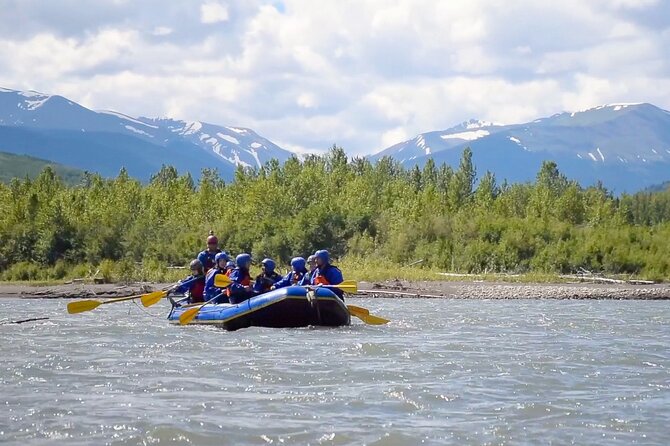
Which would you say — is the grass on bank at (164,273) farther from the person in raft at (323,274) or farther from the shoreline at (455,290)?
the person in raft at (323,274)

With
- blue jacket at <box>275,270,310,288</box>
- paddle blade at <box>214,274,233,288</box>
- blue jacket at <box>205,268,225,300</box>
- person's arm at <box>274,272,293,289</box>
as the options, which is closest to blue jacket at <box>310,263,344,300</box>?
blue jacket at <box>275,270,310,288</box>

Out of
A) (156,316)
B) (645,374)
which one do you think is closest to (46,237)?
(156,316)

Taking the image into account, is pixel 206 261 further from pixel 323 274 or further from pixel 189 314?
pixel 323 274

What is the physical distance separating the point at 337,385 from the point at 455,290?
1001 inches

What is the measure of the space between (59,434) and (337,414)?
3.04 metres

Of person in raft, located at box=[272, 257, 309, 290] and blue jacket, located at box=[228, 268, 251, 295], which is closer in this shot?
blue jacket, located at box=[228, 268, 251, 295]

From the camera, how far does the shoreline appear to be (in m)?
36.5

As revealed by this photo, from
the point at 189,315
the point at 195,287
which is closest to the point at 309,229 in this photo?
the point at 195,287

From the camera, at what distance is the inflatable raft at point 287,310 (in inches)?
789

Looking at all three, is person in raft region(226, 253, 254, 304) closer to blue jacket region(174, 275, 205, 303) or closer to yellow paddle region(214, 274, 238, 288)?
yellow paddle region(214, 274, 238, 288)

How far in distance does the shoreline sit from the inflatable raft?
1590 centimetres

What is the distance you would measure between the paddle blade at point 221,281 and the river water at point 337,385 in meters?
1.01

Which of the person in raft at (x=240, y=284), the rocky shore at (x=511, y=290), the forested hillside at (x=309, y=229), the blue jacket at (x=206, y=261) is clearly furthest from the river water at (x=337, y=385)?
the forested hillside at (x=309, y=229)

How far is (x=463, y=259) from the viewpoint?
4959 centimetres
